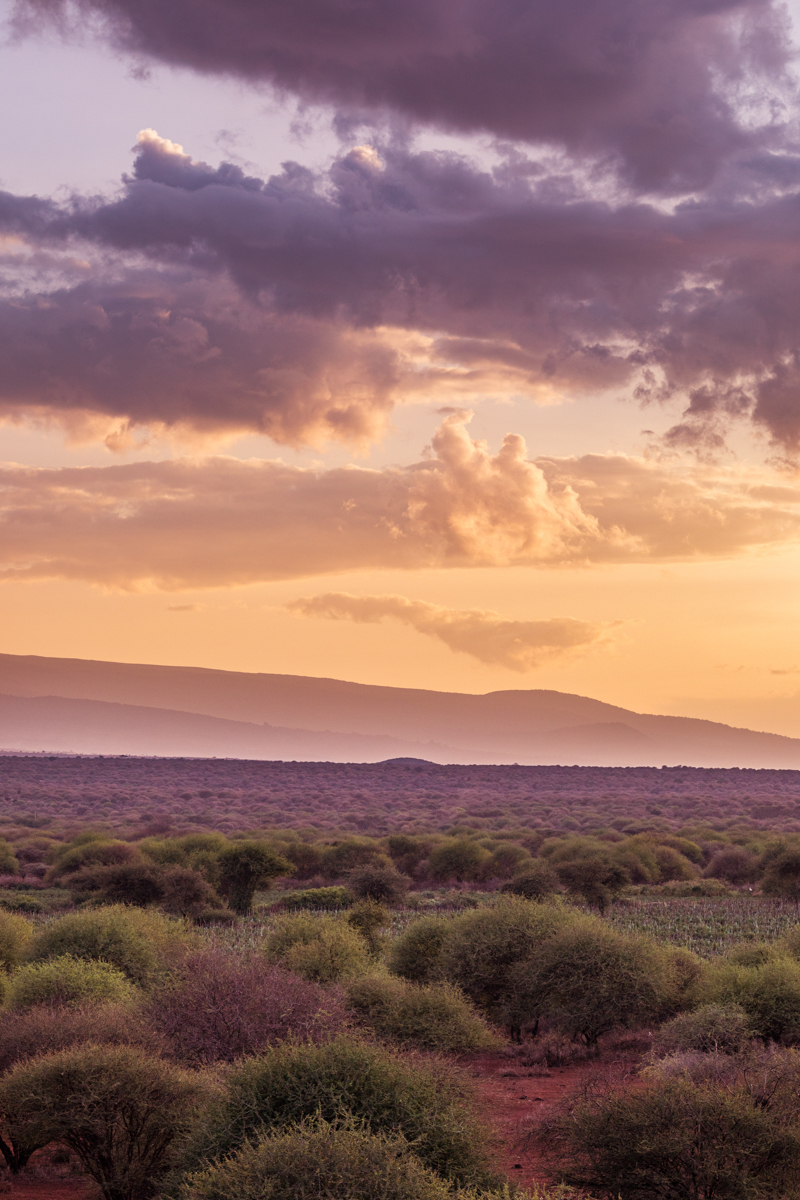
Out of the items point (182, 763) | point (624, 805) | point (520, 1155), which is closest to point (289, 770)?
point (182, 763)

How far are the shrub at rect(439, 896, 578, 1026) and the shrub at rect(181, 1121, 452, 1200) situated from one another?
51.8 ft

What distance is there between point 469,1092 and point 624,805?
320 feet

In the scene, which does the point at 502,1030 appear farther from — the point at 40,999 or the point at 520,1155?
the point at 40,999

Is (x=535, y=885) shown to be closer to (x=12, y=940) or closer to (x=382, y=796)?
(x=12, y=940)

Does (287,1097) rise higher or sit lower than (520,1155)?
higher

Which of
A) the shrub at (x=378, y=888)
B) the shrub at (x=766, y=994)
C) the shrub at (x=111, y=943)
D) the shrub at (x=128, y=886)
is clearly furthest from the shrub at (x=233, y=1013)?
the shrub at (x=378, y=888)

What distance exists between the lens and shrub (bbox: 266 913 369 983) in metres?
22.7

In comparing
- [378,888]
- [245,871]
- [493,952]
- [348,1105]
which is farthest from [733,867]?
[348,1105]

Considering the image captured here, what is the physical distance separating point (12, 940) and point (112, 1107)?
46.7 feet

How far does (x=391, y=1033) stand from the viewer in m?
18.8

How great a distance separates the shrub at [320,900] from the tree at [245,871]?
1356 millimetres

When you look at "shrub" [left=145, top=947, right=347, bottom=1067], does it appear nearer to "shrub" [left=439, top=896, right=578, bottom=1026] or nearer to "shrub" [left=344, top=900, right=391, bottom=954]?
"shrub" [left=439, top=896, right=578, bottom=1026]

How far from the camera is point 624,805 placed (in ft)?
352

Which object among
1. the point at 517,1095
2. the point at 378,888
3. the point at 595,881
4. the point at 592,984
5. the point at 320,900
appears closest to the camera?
the point at 517,1095
